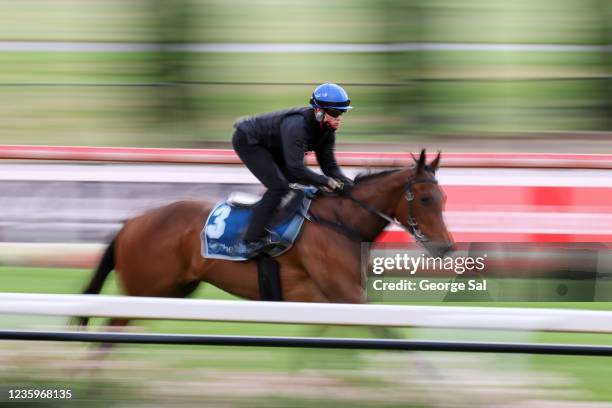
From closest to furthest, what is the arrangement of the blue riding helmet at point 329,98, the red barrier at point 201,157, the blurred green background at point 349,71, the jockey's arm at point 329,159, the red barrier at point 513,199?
the blue riding helmet at point 329,98
the jockey's arm at point 329,159
the red barrier at point 513,199
the red barrier at point 201,157
the blurred green background at point 349,71

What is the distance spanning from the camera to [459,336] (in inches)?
89.4

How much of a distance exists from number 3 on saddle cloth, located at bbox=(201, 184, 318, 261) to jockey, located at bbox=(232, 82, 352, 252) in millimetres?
49

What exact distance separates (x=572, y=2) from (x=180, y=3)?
3.44m

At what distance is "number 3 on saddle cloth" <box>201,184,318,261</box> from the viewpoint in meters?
4.94

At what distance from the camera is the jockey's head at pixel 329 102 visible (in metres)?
4.85

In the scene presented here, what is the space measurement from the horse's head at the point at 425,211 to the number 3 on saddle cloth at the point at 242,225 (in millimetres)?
524

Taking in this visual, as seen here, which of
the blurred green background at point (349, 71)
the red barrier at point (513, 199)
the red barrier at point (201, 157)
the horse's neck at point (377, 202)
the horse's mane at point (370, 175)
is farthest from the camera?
the blurred green background at point (349, 71)

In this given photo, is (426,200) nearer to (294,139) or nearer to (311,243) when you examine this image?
(311,243)

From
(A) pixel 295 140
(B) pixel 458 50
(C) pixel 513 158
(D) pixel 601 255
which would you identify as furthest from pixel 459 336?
(B) pixel 458 50

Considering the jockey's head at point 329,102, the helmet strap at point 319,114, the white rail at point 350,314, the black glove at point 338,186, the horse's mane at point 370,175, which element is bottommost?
the black glove at point 338,186

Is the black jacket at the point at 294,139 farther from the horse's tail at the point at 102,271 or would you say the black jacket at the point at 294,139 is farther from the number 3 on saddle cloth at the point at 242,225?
the horse's tail at the point at 102,271

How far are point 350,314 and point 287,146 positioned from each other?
2738mm

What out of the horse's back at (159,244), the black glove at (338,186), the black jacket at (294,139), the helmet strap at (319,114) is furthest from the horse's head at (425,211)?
the horse's back at (159,244)

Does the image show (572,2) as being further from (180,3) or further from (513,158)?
(180,3)
